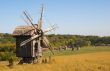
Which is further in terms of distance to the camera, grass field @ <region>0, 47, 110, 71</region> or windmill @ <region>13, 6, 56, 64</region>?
windmill @ <region>13, 6, 56, 64</region>

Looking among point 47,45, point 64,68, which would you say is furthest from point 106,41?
point 64,68

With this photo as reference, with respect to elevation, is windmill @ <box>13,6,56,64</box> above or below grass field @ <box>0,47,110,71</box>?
above

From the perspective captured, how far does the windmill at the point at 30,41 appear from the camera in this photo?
34.8 meters

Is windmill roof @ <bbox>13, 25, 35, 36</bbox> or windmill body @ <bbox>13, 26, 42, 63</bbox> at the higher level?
windmill roof @ <bbox>13, 25, 35, 36</bbox>

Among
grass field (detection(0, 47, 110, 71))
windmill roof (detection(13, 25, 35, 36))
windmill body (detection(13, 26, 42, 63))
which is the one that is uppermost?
windmill roof (detection(13, 25, 35, 36))

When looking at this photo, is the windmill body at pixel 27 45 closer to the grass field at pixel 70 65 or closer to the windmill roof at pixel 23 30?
the windmill roof at pixel 23 30

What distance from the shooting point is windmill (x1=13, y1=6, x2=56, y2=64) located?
114ft

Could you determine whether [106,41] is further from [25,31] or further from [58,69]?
[58,69]

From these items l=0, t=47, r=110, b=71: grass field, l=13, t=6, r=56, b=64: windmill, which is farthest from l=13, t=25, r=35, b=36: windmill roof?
l=0, t=47, r=110, b=71: grass field

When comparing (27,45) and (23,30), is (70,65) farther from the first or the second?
(23,30)

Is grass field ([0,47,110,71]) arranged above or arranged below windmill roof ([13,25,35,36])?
below

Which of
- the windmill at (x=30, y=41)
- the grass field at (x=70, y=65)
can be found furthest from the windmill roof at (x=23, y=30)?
the grass field at (x=70, y=65)

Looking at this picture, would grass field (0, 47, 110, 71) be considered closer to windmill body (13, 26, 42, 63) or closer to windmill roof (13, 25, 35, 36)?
windmill body (13, 26, 42, 63)

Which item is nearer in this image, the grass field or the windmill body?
the grass field
